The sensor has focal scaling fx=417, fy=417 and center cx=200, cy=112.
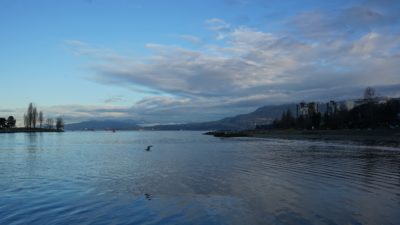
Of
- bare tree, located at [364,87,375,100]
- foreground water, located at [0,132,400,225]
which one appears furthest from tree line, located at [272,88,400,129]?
foreground water, located at [0,132,400,225]

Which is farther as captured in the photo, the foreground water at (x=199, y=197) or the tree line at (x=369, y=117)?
the tree line at (x=369, y=117)

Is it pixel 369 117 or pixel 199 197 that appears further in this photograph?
pixel 369 117

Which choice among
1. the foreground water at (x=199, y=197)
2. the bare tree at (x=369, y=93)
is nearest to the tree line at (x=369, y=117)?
the bare tree at (x=369, y=93)

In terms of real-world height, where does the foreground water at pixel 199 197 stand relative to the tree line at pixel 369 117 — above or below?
below

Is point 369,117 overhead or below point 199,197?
overhead

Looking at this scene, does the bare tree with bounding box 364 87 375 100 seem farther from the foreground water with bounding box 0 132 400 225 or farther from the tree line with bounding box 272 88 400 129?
the foreground water with bounding box 0 132 400 225

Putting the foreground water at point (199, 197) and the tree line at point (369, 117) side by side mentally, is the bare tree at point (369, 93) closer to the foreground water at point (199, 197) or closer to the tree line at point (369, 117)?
the tree line at point (369, 117)

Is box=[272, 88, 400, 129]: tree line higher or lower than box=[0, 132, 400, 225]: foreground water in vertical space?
higher

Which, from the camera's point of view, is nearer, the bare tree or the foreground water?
the foreground water

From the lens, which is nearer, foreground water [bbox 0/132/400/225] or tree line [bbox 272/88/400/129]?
foreground water [bbox 0/132/400/225]

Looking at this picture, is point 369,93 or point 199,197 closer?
point 199,197

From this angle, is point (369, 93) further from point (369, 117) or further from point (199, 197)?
point (199, 197)

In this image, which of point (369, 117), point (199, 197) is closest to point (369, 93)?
point (369, 117)

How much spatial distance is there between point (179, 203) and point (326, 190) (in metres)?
7.79
